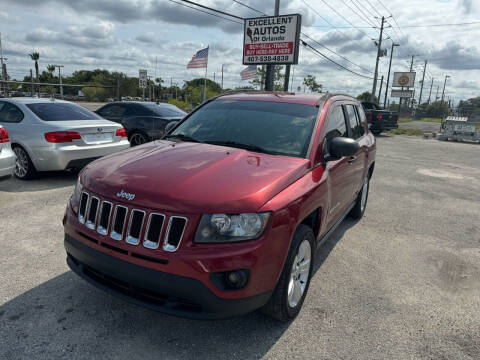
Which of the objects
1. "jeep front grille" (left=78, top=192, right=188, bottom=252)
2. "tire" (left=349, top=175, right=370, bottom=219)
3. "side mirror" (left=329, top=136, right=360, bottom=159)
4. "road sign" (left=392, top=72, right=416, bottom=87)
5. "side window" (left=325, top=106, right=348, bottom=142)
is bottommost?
"tire" (left=349, top=175, right=370, bottom=219)

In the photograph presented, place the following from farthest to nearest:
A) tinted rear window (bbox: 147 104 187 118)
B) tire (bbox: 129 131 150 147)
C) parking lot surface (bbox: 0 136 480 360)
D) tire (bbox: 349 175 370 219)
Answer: tinted rear window (bbox: 147 104 187 118) < tire (bbox: 129 131 150 147) < tire (bbox: 349 175 370 219) < parking lot surface (bbox: 0 136 480 360)

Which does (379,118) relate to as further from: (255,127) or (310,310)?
(310,310)

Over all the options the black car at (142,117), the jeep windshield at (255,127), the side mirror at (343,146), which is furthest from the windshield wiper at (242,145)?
the black car at (142,117)

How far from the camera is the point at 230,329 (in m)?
2.68

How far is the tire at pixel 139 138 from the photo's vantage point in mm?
9312

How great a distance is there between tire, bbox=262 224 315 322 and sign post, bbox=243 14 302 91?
14.2 metres

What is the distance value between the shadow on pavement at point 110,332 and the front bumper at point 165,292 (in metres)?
0.39

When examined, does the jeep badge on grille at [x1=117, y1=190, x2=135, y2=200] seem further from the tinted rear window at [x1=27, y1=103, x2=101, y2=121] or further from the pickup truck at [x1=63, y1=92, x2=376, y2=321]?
the tinted rear window at [x1=27, y1=103, x2=101, y2=121]

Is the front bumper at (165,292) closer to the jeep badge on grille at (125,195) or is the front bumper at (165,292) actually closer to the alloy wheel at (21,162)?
the jeep badge on grille at (125,195)

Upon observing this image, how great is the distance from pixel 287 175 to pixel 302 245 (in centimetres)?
56

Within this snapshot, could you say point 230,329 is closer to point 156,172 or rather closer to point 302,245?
point 302,245

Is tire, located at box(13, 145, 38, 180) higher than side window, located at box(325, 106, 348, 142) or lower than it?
lower

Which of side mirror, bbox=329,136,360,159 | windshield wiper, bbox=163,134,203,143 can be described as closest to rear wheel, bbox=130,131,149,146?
windshield wiper, bbox=163,134,203,143

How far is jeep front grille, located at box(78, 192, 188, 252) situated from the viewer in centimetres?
219
